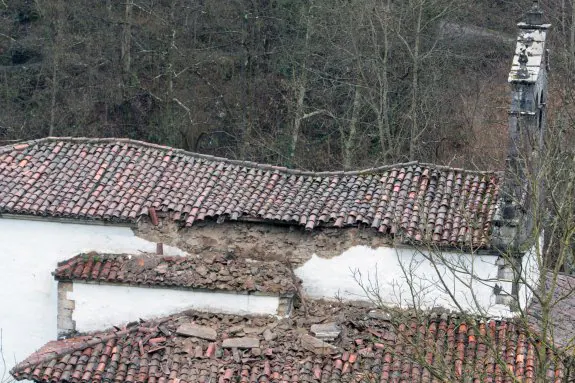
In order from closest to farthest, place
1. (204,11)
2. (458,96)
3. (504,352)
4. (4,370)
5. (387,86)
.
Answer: (504,352)
(4,370)
(387,86)
(458,96)
(204,11)

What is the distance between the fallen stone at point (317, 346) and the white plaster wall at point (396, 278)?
3.98 feet

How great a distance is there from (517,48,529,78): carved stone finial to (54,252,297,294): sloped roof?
538cm

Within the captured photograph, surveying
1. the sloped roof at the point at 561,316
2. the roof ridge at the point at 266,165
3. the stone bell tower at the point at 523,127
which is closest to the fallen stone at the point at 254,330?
the roof ridge at the point at 266,165

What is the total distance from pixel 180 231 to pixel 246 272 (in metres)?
1.53

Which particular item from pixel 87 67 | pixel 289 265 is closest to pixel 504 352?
pixel 289 265

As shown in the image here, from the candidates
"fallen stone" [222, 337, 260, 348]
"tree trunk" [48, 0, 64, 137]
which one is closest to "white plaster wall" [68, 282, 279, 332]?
"fallen stone" [222, 337, 260, 348]

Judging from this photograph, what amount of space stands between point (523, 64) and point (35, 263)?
9.67m

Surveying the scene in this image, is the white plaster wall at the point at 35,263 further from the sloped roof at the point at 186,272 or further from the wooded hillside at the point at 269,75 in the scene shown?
the wooded hillside at the point at 269,75

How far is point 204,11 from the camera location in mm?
36062

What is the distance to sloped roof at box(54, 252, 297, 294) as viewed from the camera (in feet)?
61.2

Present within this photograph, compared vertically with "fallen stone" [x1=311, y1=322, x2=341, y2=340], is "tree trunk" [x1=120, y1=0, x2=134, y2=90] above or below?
above

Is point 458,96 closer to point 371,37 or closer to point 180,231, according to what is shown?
point 371,37

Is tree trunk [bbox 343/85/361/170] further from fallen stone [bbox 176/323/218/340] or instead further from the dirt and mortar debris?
fallen stone [bbox 176/323/218/340]

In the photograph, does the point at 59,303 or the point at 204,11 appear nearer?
the point at 59,303
